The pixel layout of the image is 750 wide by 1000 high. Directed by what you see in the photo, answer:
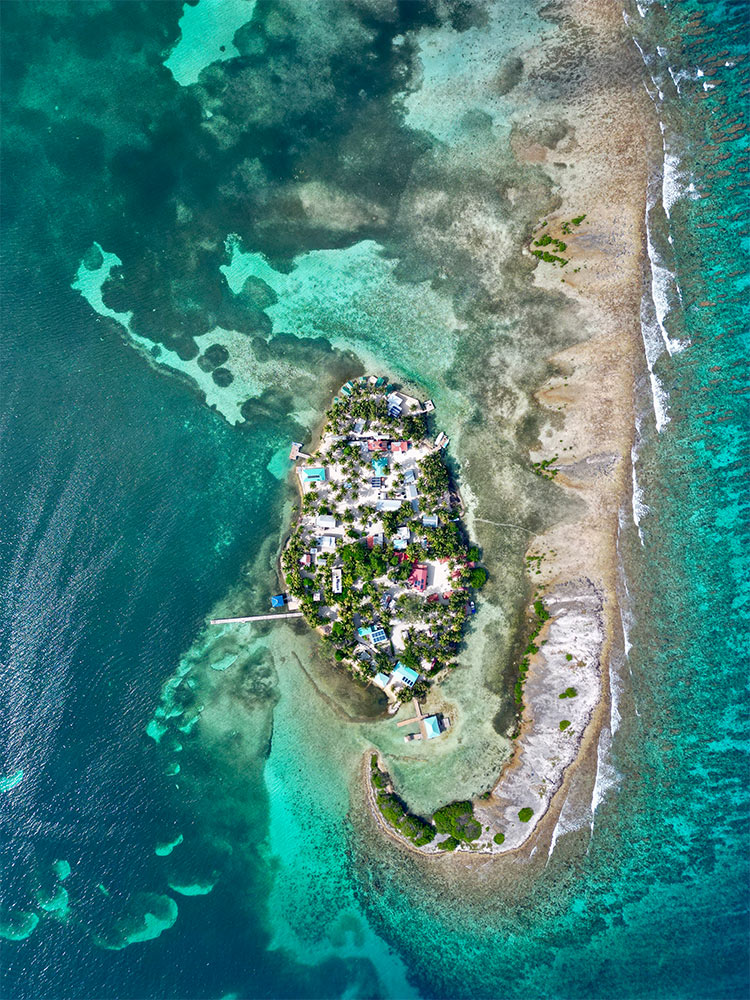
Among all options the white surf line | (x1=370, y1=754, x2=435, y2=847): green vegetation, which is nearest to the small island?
the white surf line

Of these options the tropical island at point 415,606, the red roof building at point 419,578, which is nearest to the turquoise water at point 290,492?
the tropical island at point 415,606

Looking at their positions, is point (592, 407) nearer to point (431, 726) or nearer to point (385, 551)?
point (385, 551)

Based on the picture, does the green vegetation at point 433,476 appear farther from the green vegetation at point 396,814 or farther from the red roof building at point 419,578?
the green vegetation at point 396,814

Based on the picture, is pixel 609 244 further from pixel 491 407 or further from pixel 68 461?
pixel 68 461

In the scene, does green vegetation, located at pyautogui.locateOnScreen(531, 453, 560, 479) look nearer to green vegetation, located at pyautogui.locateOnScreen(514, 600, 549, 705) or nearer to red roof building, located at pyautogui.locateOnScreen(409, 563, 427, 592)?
green vegetation, located at pyautogui.locateOnScreen(514, 600, 549, 705)

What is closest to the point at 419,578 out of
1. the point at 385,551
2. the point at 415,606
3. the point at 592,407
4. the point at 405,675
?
the point at 415,606

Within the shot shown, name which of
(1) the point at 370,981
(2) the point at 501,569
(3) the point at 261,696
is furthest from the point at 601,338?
(1) the point at 370,981
